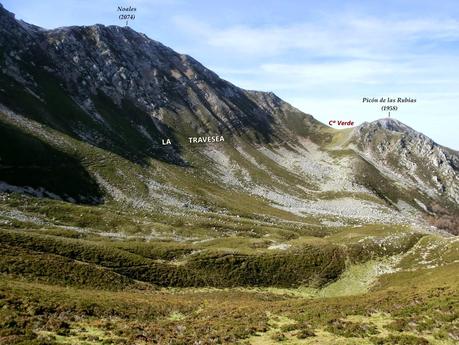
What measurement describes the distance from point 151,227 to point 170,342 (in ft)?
251

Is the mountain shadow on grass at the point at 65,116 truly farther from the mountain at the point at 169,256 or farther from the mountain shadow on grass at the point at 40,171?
the mountain shadow on grass at the point at 40,171

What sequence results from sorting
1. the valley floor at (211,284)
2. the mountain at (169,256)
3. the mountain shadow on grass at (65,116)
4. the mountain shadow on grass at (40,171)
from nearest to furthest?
the valley floor at (211,284)
the mountain at (169,256)
the mountain shadow on grass at (40,171)
the mountain shadow on grass at (65,116)

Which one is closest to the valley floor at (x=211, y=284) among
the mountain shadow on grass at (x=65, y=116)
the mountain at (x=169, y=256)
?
the mountain at (x=169, y=256)

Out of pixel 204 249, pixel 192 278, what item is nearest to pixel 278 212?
pixel 204 249

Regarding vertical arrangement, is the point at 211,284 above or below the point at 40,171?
below

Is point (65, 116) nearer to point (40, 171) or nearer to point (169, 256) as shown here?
point (40, 171)

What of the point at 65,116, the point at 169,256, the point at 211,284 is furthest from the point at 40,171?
the point at 211,284

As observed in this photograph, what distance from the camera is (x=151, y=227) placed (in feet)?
333

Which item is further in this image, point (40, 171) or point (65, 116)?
point (65, 116)

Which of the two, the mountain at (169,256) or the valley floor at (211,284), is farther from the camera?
the mountain at (169,256)

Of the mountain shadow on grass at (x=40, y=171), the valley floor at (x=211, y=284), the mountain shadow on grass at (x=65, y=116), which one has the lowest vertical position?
the valley floor at (x=211, y=284)

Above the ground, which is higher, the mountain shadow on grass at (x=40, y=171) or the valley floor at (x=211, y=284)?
the mountain shadow on grass at (x=40, y=171)

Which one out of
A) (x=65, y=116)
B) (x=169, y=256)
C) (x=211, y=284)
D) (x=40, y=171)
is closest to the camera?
(x=211, y=284)

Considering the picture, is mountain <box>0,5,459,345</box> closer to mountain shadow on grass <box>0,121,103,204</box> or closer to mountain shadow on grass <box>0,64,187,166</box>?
mountain shadow on grass <box>0,121,103,204</box>
